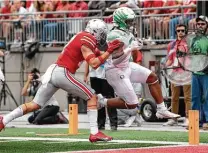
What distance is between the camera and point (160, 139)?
48.8 ft

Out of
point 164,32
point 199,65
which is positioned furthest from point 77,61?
point 164,32

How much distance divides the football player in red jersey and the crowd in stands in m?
8.23

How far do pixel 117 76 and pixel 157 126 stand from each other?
3.90 m

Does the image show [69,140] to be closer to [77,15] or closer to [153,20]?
[153,20]

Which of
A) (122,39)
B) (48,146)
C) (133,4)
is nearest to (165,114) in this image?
(122,39)

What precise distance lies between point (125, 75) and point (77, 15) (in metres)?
10.1

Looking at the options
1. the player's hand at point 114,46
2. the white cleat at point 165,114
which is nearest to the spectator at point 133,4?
the white cleat at point 165,114

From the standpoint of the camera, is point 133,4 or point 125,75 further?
point 133,4

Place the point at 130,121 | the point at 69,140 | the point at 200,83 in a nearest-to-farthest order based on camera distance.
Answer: the point at 69,140 → the point at 200,83 → the point at 130,121

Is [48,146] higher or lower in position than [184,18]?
lower

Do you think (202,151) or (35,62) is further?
(35,62)

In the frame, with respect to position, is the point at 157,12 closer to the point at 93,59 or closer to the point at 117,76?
the point at 117,76

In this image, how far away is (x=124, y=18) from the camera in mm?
15750

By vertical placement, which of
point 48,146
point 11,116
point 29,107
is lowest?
point 48,146
